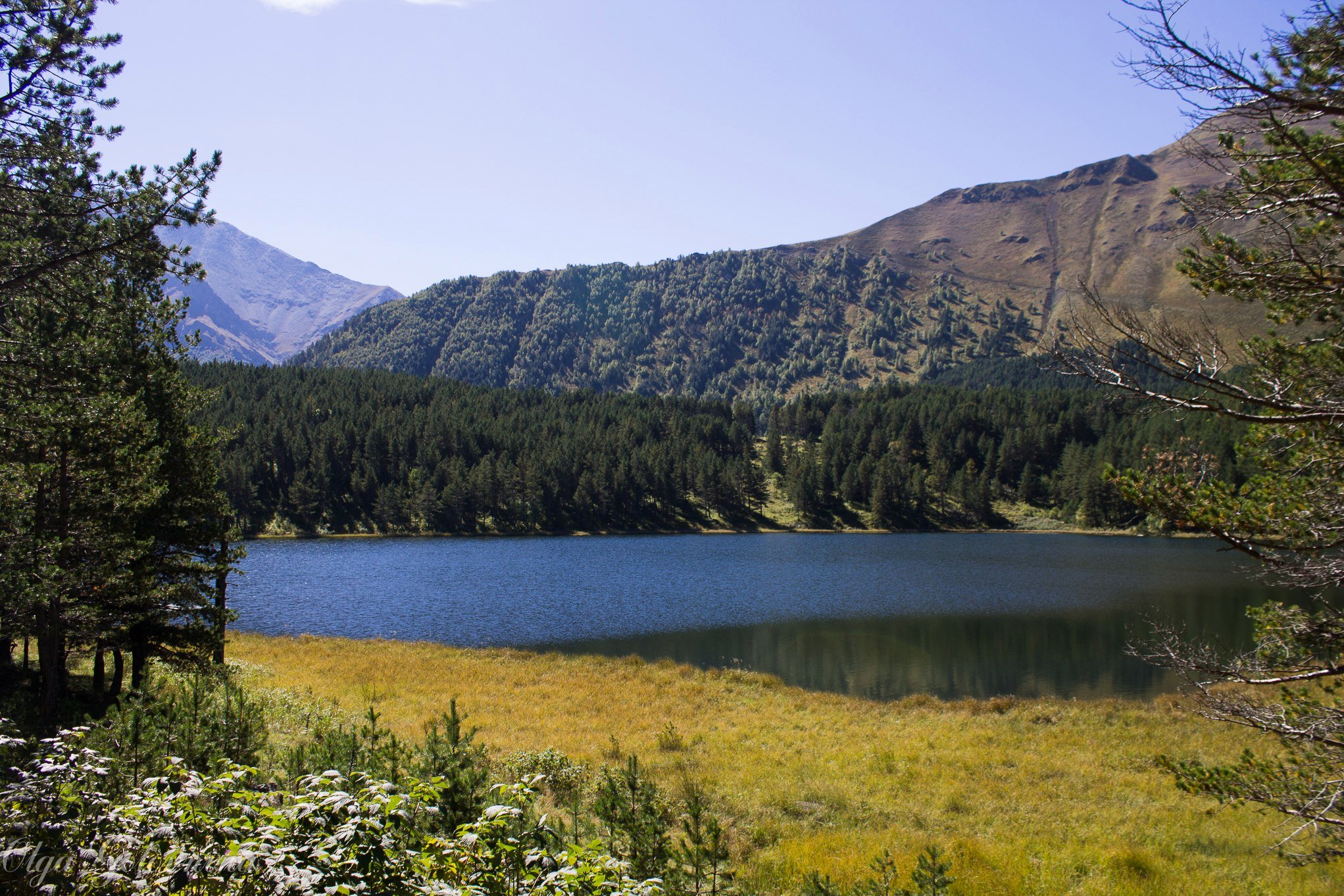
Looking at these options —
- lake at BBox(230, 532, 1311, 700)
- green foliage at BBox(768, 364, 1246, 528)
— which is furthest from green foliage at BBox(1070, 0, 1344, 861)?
green foliage at BBox(768, 364, 1246, 528)

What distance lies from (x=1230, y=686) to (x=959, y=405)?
138795mm

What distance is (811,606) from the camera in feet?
160

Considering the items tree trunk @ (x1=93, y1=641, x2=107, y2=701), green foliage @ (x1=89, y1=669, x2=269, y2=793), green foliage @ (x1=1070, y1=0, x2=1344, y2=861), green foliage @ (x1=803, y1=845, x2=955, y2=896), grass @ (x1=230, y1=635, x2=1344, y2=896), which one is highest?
green foliage @ (x1=1070, y1=0, x2=1344, y2=861)

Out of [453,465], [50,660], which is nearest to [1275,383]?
[50,660]

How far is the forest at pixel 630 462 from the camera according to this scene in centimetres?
11650

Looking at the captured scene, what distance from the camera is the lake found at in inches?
1315

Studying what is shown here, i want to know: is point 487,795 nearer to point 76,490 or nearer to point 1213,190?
point 1213,190

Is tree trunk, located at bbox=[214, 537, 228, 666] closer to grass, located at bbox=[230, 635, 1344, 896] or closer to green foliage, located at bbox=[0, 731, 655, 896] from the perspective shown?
grass, located at bbox=[230, 635, 1344, 896]

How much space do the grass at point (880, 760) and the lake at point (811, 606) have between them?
4242mm

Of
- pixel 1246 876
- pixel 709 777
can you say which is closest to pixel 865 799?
pixel 709 777

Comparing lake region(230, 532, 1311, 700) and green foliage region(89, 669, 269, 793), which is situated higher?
green foliage region(89, 669, 269, 793)

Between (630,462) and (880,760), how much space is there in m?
111

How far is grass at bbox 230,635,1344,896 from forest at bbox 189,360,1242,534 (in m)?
88.2

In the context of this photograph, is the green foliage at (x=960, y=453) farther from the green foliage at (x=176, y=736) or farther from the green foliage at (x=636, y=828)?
the green foliage at (x=176, y=736)
